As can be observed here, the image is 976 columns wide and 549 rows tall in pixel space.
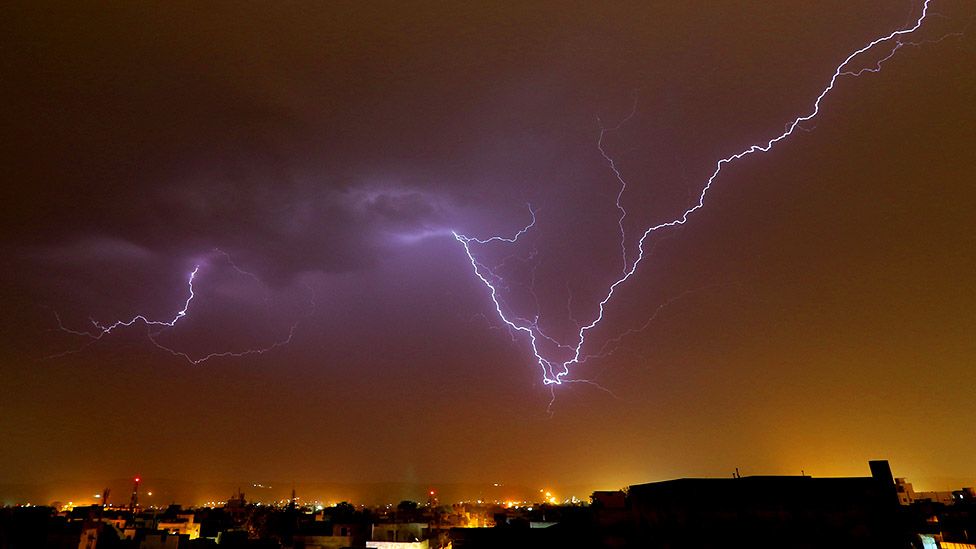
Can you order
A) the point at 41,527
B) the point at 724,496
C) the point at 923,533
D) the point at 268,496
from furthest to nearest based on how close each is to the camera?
the point at 268,496 → the point at 41,527 → the point at 923,533 → the point at 724,496

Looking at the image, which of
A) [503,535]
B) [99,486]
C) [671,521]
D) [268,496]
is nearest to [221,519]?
[503,535]

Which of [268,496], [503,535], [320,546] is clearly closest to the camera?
[503,535]

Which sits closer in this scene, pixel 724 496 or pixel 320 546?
pixel 724 496

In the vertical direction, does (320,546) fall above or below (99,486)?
below

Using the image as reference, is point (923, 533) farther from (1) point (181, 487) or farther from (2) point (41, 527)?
(1) point (181, 487)

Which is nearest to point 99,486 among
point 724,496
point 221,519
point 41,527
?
point 221,519

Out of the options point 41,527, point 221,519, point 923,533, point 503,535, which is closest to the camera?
point 923,533

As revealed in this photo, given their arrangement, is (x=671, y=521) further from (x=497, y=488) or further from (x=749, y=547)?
(x=497, y=488)

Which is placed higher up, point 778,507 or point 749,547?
point 778,507

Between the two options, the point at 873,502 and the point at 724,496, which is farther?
the point at 724,496
